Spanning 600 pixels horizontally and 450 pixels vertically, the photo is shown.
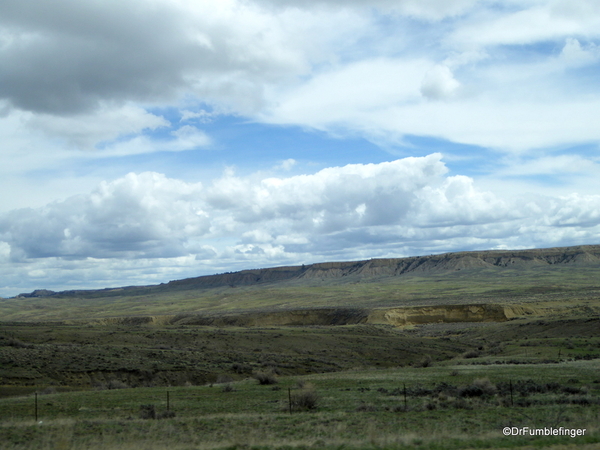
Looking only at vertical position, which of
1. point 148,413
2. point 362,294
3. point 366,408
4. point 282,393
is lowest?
point 362,294

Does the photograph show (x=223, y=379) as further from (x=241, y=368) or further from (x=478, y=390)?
(x=478, y=390)

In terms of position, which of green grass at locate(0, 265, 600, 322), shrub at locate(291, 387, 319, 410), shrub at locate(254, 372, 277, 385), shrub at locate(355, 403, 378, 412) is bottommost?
green grass at locate(0, 265, 600, 322)

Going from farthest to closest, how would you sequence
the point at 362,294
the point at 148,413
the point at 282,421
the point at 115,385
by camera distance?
the point at 362,294, the point at 115,385, the point at 148,413, the point at 282,421

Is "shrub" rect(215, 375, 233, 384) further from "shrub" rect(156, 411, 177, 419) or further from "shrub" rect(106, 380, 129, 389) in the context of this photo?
"shrub" rect(156, 411, 177, 419)

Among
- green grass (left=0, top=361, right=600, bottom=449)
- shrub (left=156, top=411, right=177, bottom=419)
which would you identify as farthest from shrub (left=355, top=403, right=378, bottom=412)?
shrub (left=156, top=411, right=177, bottom=419)

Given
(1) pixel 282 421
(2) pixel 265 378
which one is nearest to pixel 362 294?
(2) pixel 265 378

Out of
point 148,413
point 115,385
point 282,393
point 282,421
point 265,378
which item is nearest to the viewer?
point 282,421

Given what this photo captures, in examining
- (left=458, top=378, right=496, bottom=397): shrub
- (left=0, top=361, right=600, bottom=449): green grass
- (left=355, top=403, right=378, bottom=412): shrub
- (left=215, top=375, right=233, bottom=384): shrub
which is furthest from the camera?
(left=215, top=375, right=233, bottom=384): shrub

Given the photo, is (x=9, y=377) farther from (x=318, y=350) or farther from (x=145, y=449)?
(x=318, y=350)

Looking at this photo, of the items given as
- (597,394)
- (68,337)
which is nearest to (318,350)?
(68,337)

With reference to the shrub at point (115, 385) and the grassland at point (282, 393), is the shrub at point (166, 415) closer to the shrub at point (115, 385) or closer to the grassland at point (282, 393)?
the grassland at point (282, 393)

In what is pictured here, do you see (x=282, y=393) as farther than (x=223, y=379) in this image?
No

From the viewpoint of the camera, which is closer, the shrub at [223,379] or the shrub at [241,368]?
the shrub at [223,379]

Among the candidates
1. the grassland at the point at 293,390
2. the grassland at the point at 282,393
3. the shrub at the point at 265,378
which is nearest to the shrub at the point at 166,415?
the grassland at the point at 293,390
